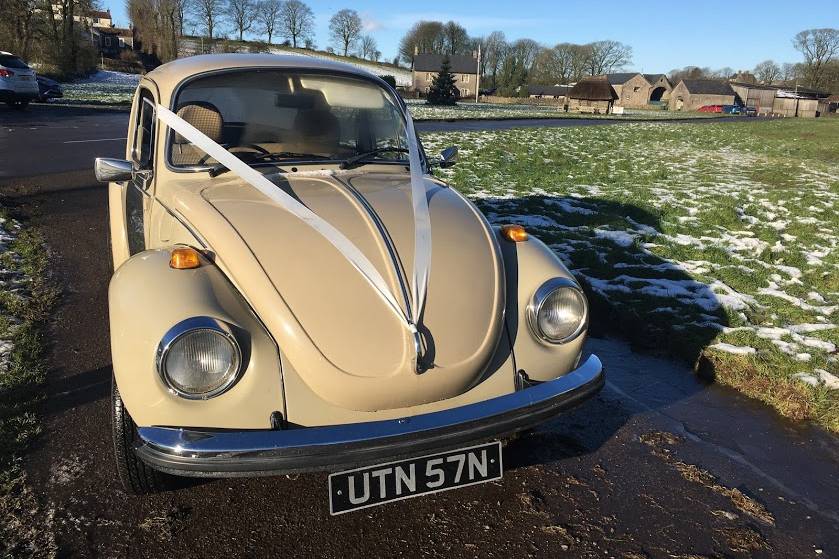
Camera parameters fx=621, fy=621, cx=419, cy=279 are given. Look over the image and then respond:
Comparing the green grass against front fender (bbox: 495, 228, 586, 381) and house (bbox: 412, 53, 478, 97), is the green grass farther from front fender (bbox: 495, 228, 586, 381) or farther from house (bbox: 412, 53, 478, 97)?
house (bbox: 412, 53, 478, 97)

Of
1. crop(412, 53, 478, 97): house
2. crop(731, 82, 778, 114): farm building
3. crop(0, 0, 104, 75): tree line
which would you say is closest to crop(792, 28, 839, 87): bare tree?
crop(731, 82, 778, 114): farm building

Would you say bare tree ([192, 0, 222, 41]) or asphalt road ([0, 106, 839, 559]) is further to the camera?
bare tree ([192, 0, 222, 41])

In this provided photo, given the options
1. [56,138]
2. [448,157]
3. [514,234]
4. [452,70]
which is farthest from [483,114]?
[452,70]

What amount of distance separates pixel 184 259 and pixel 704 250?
567 centimetres

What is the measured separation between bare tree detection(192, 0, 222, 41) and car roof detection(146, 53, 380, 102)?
65.6m

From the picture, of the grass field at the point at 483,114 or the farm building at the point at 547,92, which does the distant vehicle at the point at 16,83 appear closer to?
the grass field at the point at 483,114

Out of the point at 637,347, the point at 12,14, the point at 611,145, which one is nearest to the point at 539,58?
the point at 12,14

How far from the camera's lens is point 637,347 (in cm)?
455

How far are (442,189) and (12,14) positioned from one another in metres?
37.8

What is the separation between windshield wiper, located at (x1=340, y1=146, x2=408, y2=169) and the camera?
3.61m

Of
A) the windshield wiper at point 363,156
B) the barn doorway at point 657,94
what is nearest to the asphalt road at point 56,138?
the windshield wiper at point 363,156

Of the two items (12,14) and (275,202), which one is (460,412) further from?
(12,14)

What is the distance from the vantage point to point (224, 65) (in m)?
3.65

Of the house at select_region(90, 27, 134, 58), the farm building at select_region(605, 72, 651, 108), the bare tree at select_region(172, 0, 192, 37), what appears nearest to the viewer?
the bare tree at select_region(172, 0, 192, 37)
